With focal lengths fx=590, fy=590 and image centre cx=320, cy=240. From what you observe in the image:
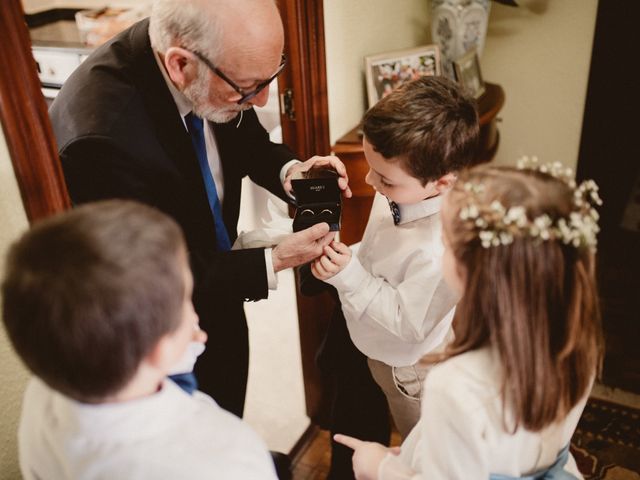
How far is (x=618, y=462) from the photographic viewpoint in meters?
2.09

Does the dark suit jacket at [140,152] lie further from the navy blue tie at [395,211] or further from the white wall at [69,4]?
the white wall at [69,4]

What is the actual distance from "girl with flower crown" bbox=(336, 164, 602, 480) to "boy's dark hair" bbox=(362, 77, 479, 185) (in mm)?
404

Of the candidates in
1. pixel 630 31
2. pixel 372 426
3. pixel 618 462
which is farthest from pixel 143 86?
pixel 630 31

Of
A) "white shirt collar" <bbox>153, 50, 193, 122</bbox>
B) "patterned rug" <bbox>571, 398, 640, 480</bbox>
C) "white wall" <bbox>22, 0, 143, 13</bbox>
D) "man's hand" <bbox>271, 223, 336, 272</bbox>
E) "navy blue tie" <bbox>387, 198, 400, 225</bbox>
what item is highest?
"white wall" <bbox>22, 0, 143, 13</bbox>

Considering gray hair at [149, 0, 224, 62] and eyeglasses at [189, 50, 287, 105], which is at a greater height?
gray hair at [149, 0, 224, 62]

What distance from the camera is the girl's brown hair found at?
2.91 ft

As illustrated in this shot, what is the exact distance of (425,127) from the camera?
1.37 meters

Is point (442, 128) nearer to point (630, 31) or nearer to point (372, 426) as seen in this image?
point (372, 426)

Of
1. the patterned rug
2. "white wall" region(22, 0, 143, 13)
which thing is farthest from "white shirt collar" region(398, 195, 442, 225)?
"white wall" region(22, 0, 143, 13)

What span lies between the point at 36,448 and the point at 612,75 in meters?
3.06

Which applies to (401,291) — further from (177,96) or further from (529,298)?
(177,96)

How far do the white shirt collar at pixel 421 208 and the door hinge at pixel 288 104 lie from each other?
0.59m

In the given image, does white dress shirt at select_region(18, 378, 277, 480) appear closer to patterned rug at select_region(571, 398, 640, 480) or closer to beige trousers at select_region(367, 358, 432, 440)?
beige trousers at select_region(367, 358, 432, 440)

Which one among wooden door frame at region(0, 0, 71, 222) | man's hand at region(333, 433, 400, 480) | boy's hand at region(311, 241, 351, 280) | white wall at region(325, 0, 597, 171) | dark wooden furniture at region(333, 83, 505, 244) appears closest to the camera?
wooden door frame at region(0, 0, 71, 222)
